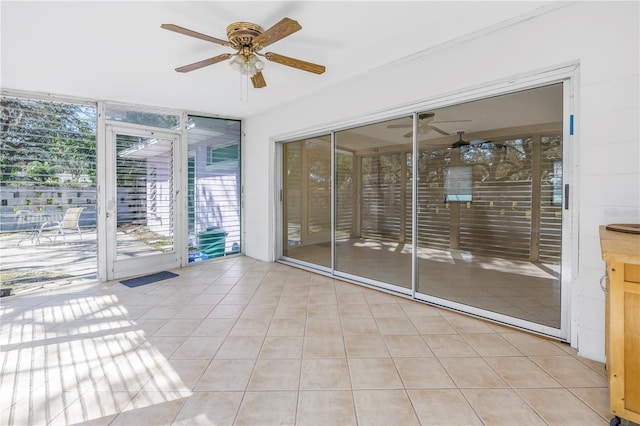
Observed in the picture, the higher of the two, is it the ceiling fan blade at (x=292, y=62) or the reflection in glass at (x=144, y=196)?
the ceiling fan blade at (x=292, y=62)

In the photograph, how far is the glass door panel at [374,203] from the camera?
358 centimetres

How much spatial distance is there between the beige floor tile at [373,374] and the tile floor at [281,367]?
1 cm

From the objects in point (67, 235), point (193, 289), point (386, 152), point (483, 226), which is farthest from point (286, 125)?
point (67, 235)

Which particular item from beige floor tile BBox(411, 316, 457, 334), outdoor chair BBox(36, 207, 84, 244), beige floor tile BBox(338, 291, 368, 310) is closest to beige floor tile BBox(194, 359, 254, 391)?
beige floor tile BBox(338, 291, 368, 310)

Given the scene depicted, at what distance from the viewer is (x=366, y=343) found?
7.65ft

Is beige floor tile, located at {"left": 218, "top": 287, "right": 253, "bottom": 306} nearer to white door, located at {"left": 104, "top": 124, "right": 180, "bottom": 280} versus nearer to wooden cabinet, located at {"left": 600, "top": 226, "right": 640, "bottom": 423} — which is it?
white door, located at {"left": 104, "top": 124, "right": 180, "bottom": 280}

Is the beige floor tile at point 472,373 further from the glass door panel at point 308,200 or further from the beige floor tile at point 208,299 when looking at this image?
the glass door panel at point 308,200

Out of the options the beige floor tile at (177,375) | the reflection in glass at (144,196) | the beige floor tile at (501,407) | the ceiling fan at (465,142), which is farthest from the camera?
the reflection in glass at (144,196)

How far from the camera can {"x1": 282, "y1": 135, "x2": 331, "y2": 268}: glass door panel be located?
172 inches

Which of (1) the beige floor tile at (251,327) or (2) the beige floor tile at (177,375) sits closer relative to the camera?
(2) the beige floor tile at (177,375)

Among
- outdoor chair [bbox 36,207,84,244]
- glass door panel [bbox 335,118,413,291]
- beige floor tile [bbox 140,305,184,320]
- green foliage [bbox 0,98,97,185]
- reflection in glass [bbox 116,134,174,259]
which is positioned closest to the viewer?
beige floor tile [bbox 140,305,184,320]

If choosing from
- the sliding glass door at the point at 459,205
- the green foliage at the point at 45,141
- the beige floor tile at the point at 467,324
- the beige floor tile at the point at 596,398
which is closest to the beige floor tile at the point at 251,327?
the sliding glass door at the point at 459,205

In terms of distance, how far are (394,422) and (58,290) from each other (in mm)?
4253

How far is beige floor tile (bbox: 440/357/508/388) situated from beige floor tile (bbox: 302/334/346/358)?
→ 2.41ft
